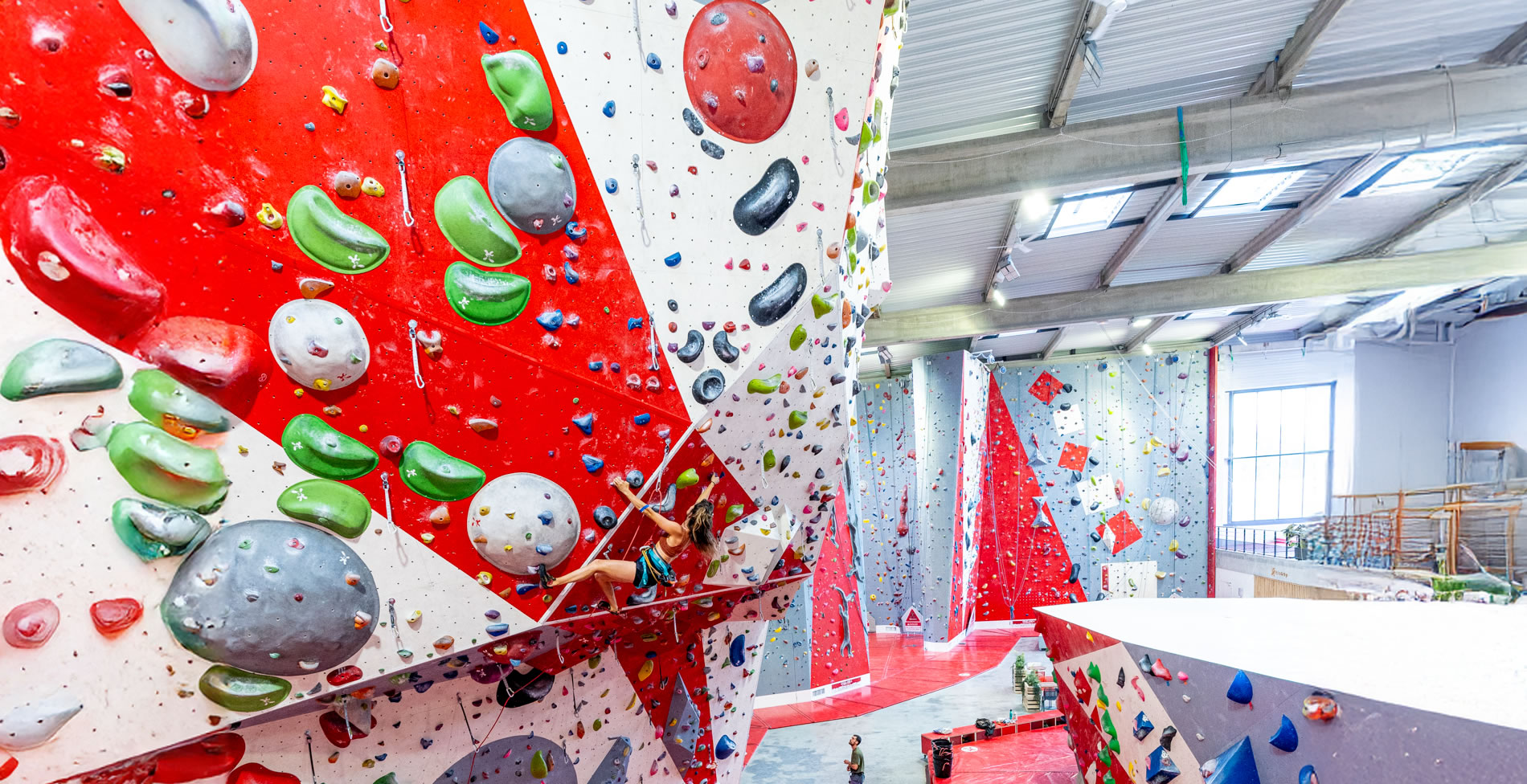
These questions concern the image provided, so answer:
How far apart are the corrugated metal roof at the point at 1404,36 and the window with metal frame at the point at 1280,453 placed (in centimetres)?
1046

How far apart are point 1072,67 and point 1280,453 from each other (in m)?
12.7

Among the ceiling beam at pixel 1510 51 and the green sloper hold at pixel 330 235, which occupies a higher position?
the ceiling beam at pixel 1510 51

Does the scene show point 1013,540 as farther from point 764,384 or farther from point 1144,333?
point 764,384

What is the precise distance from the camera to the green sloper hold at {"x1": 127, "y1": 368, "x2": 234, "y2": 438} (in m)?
1.58

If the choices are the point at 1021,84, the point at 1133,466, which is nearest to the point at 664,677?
the point at 1021,84

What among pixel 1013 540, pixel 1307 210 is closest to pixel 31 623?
pixel 1307 210

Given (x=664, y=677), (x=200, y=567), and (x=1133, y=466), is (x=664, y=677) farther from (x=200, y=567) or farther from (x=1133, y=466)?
(x=1133, y=466)

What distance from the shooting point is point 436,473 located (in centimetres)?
198

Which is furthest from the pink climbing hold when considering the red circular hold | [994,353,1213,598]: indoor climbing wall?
[994,353,1213,598]: indoor climbing wall

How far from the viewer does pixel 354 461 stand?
1.86 m

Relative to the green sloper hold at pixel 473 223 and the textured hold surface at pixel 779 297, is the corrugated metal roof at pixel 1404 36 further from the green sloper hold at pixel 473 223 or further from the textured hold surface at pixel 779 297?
the green sloper hold at pixel 473 223

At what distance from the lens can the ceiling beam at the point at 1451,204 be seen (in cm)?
651

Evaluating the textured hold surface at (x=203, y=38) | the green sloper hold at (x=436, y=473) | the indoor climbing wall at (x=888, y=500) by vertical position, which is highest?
the textured hold surface at (x=203, y=38)

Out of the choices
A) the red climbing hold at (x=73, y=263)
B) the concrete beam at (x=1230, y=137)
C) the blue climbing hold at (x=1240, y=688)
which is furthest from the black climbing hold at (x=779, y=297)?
the concrete beam at (x=1230, y=137)
